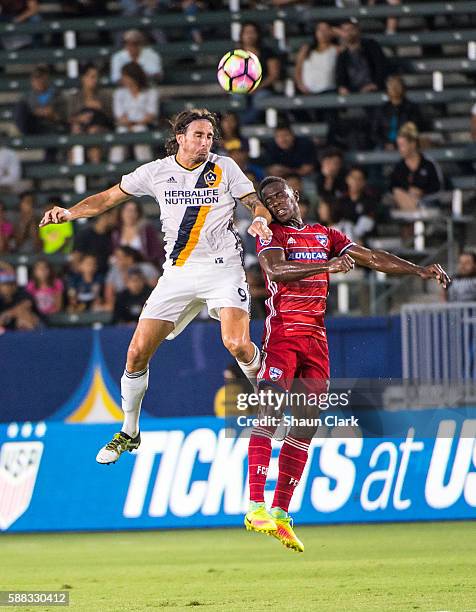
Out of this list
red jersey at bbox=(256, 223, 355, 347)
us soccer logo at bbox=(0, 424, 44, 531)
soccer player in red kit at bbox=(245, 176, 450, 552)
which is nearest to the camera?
soccer player in red kit at bbox=(245, 176, 450, 552)

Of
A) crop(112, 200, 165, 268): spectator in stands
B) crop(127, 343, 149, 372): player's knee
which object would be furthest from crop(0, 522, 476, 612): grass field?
crop(112, 200, 165, 268): spectator in stands

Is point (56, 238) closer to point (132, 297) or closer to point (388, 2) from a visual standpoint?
point (132, 297)

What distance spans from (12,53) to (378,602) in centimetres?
1295

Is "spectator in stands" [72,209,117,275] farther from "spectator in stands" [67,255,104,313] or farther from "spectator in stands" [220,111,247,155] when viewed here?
"spectator in stands" [220,111,247,155]

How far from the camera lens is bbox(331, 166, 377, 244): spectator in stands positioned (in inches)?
603

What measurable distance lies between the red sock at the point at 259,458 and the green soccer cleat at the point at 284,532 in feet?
0.61

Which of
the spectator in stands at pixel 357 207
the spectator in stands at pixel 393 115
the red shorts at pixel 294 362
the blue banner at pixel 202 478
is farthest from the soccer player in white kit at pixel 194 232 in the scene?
the spectator in stands at pixel 393 115

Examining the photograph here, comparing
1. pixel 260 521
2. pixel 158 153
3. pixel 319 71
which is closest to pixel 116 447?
pixel 260 521

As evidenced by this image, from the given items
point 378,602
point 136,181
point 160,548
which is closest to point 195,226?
point 136,181

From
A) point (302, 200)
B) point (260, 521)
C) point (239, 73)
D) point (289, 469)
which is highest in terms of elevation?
point (239, 73)

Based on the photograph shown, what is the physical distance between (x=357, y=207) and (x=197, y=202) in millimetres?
7024

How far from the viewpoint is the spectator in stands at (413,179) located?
15719 mm

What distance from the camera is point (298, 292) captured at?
8.78m

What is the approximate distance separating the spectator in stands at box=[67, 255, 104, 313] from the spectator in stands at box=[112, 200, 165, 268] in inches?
16.4
